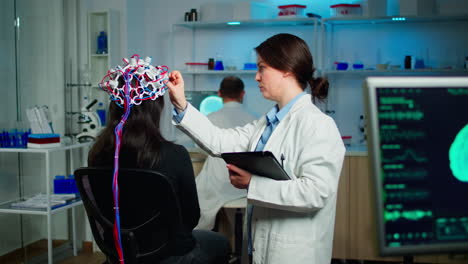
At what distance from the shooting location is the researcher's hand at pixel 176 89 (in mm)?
1778

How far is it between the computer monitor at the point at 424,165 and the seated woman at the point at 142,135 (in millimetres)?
1053

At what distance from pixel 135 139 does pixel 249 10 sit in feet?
8.94

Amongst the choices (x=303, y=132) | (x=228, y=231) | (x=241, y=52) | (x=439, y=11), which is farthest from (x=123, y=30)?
(x=303, y=132)

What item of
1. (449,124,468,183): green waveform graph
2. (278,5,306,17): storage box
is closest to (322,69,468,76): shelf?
(278,5,306,17): storage box

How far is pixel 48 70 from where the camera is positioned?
3736 millimetres

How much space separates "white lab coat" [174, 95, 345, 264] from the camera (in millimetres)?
1534

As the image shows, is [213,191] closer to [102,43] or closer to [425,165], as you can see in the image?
[102,43]

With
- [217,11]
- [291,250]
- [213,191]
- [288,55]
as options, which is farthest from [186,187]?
[217,11]

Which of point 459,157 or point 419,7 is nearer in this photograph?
point 459,157

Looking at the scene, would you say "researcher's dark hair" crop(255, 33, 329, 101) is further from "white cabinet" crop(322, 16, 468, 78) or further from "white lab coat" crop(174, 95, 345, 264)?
"white cabinet" crop(322, 16, 468, 78)

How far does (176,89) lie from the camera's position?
1.78 meters

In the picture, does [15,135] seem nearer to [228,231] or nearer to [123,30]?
[123,30]

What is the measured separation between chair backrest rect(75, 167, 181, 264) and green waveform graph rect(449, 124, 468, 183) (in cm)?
95

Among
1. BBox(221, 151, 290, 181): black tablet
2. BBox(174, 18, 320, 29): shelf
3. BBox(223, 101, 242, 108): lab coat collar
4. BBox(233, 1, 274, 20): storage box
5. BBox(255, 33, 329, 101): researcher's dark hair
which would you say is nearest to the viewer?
BBox(221, 151, 290, 181): black tablet
